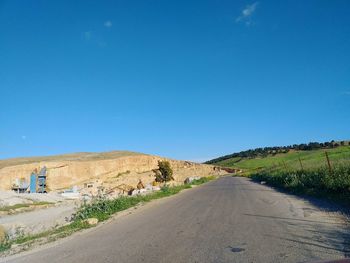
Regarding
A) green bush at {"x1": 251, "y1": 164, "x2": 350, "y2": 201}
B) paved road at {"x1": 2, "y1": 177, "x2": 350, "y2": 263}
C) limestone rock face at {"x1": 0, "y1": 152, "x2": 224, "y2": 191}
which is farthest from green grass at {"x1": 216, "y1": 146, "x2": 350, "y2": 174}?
limestone rock face at {"x1": 0, "y1": 152, "x2": 224, "y2": 191}

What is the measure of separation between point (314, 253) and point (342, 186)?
10.0m

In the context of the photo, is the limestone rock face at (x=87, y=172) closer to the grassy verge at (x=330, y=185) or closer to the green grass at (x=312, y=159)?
the green grass at (x=312, y=159)

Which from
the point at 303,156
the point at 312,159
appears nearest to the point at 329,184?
the point at 312,159

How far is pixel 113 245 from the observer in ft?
31.8

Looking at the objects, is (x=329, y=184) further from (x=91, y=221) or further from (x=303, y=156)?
(x=303, y=156)

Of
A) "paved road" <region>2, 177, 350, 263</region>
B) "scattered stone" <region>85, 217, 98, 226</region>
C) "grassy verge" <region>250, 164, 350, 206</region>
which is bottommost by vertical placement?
"paved road" <region>2, 177, 350, 263</region>

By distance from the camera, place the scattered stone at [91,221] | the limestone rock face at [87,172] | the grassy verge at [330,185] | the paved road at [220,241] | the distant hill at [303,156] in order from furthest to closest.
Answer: the limestone rock face at [87,172] → the distant hill at [303,156] → the scattered stone at [91,221] → the grassy verge at [330,185] → the paved road at [220,241]

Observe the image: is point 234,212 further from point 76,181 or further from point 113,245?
point 76,181

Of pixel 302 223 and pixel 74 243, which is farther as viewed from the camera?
pixel 74 243

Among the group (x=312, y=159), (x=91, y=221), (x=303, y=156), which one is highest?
(x=303, y=156)

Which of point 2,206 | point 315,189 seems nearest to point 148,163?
point 2,206

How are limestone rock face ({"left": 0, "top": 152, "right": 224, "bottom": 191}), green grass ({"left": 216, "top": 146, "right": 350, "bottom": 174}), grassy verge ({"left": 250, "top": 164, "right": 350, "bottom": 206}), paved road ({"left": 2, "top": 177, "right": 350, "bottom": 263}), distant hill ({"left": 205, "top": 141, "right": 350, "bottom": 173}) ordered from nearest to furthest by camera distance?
paved road ({"left": 2, "top": 177, "right": 350, "bottom": 263}) < grassy verge ({"left": 250, "top": 164, "right": 350, "bottom": 206}) < green grass ({"left": 216, "top": 146, "right": 350, "bottom": 174}) < distant hill ({"left": 205, "top": 141, "right": 350, "bottom": 173}) < limestone rock face ({"left": 0, "top": 152, "right": 224, "bottom": 191})

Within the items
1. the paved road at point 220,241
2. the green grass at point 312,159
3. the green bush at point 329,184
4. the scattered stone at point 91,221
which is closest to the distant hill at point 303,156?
the green grass at point 312,159

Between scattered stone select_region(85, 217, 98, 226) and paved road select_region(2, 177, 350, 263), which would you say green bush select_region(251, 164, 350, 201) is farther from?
scattered stone select_region(85, 217, 98, 226)
